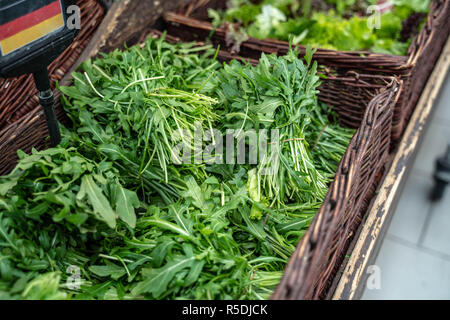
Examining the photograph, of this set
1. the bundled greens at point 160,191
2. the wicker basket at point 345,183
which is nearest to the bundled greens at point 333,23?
the wicker basket at point 345,183

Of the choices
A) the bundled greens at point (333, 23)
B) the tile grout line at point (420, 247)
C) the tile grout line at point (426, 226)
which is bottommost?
the tile grout line at point (420, 247)

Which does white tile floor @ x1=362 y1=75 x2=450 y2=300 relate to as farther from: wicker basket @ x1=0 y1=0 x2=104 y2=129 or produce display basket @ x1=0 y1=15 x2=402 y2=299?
wicker basket @ x1=0 y1=0 x2=104 y2=129

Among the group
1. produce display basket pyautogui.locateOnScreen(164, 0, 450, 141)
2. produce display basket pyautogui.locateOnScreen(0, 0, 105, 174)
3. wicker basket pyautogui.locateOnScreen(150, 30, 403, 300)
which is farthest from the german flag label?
produce display basket pyautogui.locateOnScreen(164, 0, 450, 141)

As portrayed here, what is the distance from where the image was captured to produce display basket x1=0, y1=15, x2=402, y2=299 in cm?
96

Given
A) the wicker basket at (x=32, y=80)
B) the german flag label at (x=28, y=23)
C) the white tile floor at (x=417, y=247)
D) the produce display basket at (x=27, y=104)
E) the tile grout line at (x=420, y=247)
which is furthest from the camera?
the tile grout line at (x=420, y=247)

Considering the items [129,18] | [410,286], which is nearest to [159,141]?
[129,18]

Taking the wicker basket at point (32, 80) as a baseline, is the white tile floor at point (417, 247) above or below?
below

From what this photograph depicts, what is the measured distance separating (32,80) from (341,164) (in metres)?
1.22

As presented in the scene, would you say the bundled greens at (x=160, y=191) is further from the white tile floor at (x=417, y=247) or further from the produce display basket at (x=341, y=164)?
the white tile floor at (x=417, y=247)

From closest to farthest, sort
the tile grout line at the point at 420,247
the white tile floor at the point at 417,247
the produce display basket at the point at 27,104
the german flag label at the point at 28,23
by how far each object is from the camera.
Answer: the german flag label at the point at 28,23 < the produce display basket at the point at 27,104 < the white tile floor at the point at 417,247 < the tile grout line at the point at 420,247

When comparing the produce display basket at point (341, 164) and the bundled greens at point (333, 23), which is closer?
the produce display basket at point (341, 164)

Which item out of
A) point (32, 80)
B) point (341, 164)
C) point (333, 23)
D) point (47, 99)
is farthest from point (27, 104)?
point (333, 23)

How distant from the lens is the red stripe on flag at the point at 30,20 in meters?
0.93

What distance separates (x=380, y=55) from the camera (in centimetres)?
170
